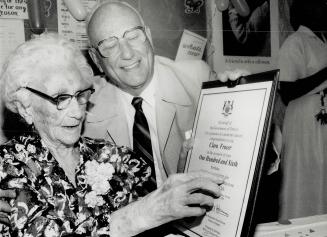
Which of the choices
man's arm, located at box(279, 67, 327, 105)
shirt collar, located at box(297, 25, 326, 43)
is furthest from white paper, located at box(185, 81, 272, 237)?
shirt collar, located at box(297, 25, 326, 43)

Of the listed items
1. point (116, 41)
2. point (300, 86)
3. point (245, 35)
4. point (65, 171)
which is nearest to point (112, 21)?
point (116, 41)

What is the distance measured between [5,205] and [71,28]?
112 centimetres


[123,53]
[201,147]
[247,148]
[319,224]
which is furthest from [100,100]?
[319,224]

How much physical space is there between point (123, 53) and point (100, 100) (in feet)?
1.13

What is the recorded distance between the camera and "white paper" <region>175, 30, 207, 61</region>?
90.8 inches

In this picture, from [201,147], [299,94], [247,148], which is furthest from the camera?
[299,94]

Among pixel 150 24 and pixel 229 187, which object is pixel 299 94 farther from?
pixel 229 187

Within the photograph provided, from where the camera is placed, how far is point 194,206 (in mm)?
1345

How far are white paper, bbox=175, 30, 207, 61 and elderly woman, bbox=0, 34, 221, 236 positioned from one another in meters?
0.90

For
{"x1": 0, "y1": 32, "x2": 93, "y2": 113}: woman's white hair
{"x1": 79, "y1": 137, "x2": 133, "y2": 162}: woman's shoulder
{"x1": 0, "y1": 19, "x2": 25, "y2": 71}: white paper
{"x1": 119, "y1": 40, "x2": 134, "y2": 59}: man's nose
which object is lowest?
{"x1": 79, "y1": 137, "x2": 133, "y2": 162}: woman's shoulder

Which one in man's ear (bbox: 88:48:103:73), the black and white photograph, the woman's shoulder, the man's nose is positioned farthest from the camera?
man's ear (bbox: 88:48:103:73)

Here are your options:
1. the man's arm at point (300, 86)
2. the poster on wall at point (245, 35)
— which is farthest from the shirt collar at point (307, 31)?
the man's arm at point (300, 86)

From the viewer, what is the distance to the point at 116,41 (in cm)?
185

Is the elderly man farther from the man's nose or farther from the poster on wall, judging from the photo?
the poster on wall
